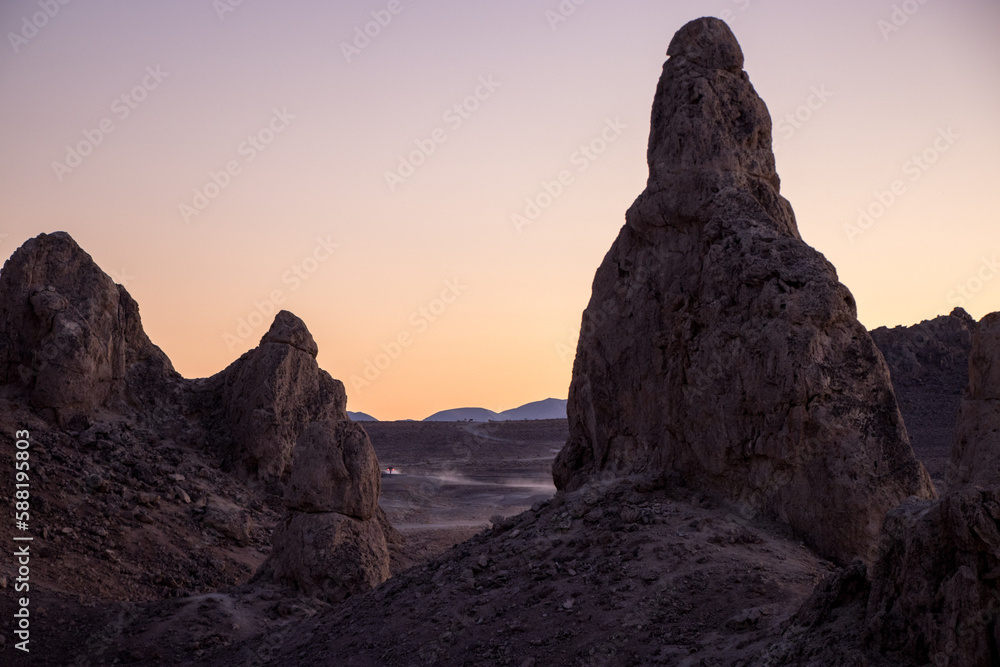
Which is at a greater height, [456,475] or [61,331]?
[61,331]

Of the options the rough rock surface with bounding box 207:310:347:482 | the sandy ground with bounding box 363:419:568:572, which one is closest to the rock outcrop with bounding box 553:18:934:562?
the sandy ground with bounding box 363:419:568:572

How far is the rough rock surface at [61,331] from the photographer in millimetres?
18828

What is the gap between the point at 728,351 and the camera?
33.9 ft

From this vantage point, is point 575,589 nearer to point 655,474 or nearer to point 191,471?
point 655,474

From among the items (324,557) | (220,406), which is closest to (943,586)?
(324,557)

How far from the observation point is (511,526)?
11.3 meters

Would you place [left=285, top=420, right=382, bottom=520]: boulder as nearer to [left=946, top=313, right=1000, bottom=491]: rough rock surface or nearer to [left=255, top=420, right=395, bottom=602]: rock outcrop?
[left=255, top=420, right=395, bottom=602]: rock outcrop

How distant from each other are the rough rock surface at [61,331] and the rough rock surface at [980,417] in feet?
52.9

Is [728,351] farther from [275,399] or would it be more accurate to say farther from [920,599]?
[275,399]

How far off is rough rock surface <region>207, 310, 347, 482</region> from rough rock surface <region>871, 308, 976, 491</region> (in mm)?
26496

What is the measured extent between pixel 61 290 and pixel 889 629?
18.2 m

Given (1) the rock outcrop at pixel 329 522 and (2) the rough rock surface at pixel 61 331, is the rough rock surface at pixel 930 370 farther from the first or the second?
(2) the rough rock surface at pixel 61 331

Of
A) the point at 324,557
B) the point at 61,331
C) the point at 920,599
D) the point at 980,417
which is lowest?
the point at 324,557

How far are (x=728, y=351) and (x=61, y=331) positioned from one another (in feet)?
46.3
